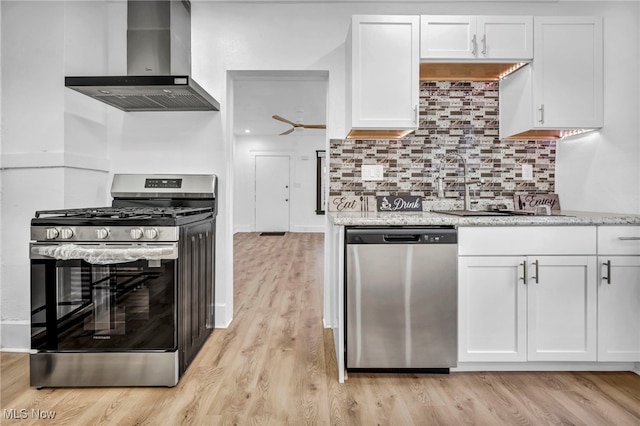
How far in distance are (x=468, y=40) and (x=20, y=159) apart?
3012 millimetres

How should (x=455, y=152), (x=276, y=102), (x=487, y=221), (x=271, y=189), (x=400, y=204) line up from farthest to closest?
(x=271, y=189)
(x=276, y=102)
(x=455, y=152)
(x=400, y=204)
(x=487, y=221)

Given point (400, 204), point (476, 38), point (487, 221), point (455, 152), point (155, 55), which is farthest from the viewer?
point (455, 152)

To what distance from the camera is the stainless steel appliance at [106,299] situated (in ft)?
6.02

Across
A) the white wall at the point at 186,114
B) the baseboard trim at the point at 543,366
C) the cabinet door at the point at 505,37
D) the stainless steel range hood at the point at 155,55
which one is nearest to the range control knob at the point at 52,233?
the white wall at the point at 186,114

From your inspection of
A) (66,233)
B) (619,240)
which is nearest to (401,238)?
(619,240)

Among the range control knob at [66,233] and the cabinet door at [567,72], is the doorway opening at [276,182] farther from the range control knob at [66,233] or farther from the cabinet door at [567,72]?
the range control knob at [66,233]

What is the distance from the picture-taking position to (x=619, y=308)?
1.98 m

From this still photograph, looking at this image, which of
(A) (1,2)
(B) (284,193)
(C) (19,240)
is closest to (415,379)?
(C) (19,240)

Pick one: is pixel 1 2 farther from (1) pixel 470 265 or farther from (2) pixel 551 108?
(2) pixel 551 108

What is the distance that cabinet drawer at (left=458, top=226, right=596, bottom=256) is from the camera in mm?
1971

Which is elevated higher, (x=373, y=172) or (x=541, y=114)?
(x=541, y=114)

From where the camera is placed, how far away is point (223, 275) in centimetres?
277

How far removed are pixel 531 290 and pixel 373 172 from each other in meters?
1.30

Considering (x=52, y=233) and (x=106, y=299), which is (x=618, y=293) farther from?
(x=52, y=233)
